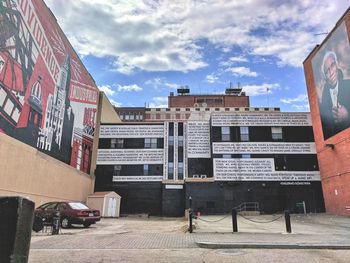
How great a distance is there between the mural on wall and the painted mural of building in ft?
20.6

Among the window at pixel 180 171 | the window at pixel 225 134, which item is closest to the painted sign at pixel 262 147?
the window at pixel 225 134

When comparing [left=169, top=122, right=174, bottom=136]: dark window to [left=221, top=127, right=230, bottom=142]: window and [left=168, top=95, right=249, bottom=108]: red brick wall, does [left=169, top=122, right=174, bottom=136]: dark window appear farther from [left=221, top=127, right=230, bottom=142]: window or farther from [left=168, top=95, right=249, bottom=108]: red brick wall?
[left=168, top=95, right=249, bottom=108]: red brick wall

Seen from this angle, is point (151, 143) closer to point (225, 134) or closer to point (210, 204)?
point (225, 134)

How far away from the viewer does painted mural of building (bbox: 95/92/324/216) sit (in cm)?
3491

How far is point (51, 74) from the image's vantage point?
83.3ft

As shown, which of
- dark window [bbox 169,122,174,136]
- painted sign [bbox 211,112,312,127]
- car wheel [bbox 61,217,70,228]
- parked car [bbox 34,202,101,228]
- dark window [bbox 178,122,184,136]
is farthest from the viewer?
dark window [bbox 169,122,174,136]

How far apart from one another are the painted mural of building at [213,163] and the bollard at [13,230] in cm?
3355

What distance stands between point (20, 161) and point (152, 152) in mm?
20796

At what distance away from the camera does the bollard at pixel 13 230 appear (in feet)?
7.61

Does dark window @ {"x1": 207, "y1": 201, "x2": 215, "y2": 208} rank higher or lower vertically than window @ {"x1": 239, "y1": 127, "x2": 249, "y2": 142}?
lower

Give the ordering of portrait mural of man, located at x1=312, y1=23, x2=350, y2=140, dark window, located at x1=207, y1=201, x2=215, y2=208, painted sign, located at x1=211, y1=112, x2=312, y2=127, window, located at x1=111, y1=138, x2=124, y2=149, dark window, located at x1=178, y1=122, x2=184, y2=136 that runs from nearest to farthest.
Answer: portrait mural of man, located at x1=312, y1=23, x2=350, y2=140 → dark window, located at x1=207, y1=201, x2=215, y2=208 → painted sign, located at x1=211, y1=112, x2=312, y2=127 → window, located at x1=111, y1=138, x2=124, y2=149 → dark window, located at x1=178, y1=122, x2=184, y2=136

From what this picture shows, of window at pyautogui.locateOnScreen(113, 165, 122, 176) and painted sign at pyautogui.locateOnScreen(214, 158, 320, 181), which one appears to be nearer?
painted sign at pyautogui.locateOnScreen(214, 158, 320, 181)

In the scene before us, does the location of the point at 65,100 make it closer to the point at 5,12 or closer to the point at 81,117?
the point at 81,117

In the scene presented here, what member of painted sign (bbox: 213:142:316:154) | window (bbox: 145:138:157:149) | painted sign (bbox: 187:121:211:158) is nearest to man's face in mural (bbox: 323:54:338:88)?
painted sign (bbox: 213:142:316:154)
